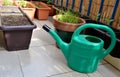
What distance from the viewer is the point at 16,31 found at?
4.91 feet

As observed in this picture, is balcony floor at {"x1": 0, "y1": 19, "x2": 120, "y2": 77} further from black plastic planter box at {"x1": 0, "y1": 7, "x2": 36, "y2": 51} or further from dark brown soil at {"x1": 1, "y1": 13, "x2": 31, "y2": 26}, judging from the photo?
dark brown soil at {"x1": 1, "y1": 13, "x2": 31, "y2": 26}

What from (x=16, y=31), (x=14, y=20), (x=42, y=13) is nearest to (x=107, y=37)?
(x=16, y=31)

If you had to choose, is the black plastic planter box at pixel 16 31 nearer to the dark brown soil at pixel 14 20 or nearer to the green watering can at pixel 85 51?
the dark brown soil at pixel 14 20

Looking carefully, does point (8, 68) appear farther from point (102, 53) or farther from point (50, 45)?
point (102, 53)

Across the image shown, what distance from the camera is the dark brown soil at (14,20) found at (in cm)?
Result: 161

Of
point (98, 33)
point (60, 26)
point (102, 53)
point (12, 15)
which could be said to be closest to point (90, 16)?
point (98, 33)

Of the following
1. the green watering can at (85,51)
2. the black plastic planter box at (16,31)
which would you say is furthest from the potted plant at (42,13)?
the green watering can at (85,51)

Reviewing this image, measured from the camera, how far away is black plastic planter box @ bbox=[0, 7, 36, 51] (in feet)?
4.82

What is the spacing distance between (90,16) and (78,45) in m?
0.92

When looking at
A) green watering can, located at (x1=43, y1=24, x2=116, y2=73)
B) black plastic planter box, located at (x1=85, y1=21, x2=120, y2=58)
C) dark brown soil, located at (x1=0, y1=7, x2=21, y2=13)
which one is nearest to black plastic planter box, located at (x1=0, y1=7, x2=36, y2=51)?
dark brown soil, located at (x1=0, y1=7, x2=21, y2=13)

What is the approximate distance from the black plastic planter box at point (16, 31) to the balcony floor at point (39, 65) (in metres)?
0.07

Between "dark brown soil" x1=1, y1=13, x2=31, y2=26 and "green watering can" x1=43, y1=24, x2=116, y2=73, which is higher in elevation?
"dark brown soil" x1=1, y1=13, x2=31, y2=26

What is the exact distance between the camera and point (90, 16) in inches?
81.4

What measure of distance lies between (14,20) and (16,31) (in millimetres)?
289
